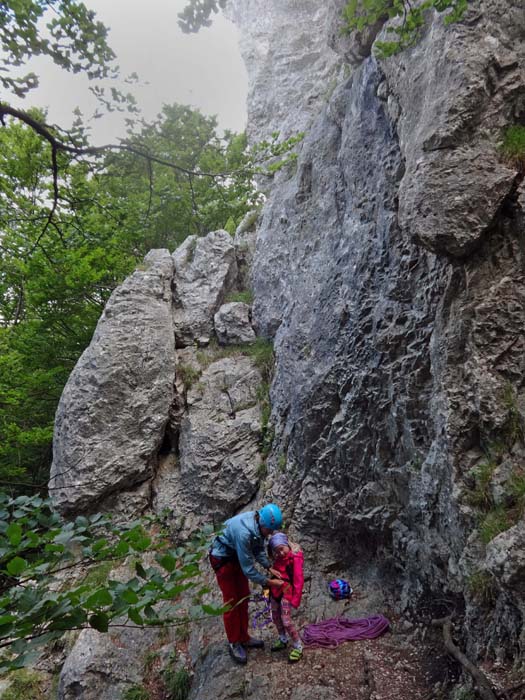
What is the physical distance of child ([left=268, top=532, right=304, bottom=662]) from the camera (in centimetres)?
475

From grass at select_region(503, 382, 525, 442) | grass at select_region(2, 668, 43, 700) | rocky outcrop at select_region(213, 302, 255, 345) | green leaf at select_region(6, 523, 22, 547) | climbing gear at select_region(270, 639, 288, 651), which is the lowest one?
grass at select_region(2, 668, 43, 700)

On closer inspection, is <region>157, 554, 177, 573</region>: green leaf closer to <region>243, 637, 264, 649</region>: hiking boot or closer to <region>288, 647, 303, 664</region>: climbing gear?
<region>288, 647, 303, 664</region>: climbing gear

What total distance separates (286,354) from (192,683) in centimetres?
516

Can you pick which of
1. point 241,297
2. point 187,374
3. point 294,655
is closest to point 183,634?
point 294,655

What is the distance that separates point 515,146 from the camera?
3.96 metres

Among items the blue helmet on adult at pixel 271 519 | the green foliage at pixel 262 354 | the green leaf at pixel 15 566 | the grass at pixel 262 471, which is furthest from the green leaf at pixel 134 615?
the green foliage at pixel 262 354

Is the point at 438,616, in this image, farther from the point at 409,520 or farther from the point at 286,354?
the point at 286,354

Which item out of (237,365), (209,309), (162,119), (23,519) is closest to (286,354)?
(237,365)

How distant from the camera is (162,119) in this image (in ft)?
64.2

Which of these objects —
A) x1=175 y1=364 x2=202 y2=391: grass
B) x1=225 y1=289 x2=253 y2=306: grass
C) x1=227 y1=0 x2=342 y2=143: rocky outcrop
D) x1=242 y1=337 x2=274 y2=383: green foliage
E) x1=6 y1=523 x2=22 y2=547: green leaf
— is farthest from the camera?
x1=227 y1=0 x2=342 y2=143: rocky outcrop

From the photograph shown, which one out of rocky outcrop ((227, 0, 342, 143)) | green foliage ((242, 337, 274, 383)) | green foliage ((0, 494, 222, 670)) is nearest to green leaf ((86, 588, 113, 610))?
green foliage ((0, 494, 222, 670))

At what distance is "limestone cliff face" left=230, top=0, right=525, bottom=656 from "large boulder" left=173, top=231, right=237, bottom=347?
2737 mm

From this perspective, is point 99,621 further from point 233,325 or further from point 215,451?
point 233,325

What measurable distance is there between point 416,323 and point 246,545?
10.5 feet
